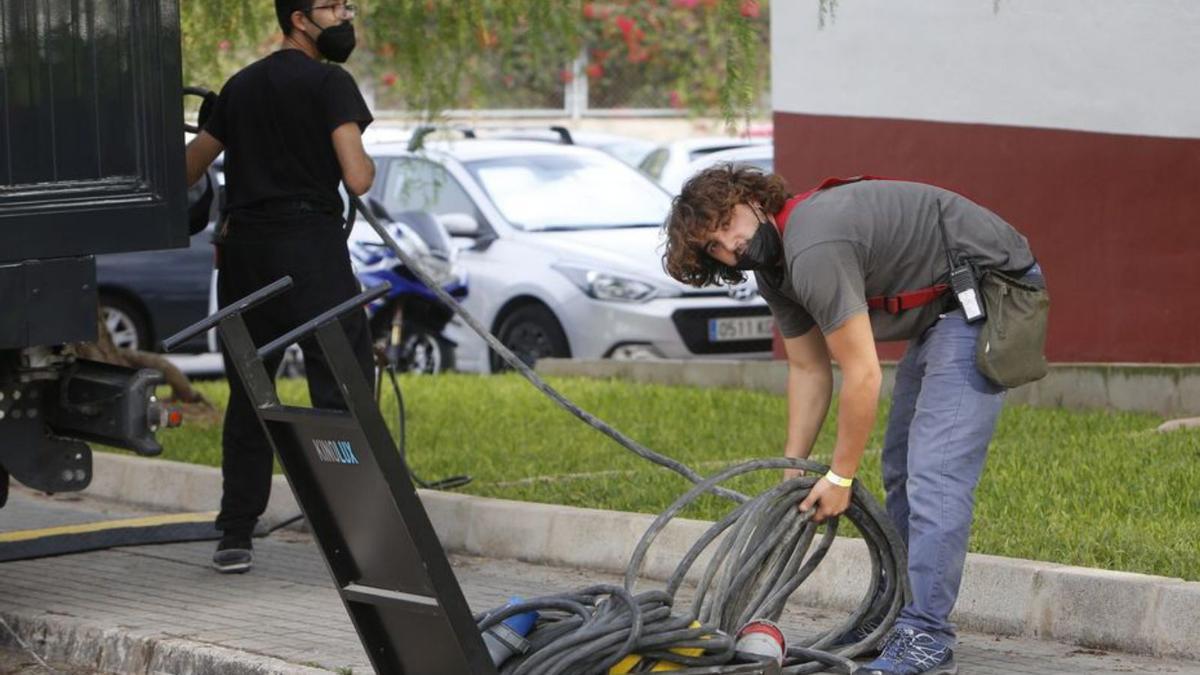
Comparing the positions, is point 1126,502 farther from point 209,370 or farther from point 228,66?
point 209,370

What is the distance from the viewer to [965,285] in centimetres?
518

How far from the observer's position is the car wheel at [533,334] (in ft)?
42.4

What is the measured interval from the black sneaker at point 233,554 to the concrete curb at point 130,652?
76 centimetres

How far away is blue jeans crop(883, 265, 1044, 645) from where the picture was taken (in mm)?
5176

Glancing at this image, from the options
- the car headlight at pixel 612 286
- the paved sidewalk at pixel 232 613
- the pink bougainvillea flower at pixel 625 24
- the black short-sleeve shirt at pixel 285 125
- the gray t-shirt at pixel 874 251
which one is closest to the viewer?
the gray t-shirt at pixel 874 251

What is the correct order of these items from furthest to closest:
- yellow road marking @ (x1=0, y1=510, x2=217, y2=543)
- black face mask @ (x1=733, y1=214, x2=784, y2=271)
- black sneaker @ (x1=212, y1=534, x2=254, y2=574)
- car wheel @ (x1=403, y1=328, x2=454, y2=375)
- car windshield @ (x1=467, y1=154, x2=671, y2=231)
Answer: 1. car wheel @ (x1=403, y1=328, x2=454, y2=375)
2. car windshield @ (x1=467, y1=154, x2=671, y2=231)
3. yellow road marking @ (x1=0, y1=510, x2=217, y2=543)
4. black sneaker @ (x1=212, y1=534, x2=254, y2=574)
5. black face mask @ (x1=733, y1=214, x2=784, y2=271)

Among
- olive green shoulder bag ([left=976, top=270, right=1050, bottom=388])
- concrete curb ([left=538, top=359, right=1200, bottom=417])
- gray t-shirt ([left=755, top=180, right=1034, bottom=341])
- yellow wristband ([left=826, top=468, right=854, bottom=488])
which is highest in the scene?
gray t-shirt ([left=755, top=180, right=1034, bottom=341])

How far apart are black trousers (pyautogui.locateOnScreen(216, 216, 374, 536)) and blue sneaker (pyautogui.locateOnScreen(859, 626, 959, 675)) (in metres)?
2.20

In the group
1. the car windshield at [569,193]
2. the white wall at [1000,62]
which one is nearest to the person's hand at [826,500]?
the white wall at [1000,62]

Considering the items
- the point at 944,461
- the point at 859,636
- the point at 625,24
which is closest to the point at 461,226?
the point at 859,636

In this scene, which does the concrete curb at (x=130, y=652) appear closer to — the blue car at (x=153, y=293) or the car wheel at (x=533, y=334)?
the car wheel at (x=533, y=334)

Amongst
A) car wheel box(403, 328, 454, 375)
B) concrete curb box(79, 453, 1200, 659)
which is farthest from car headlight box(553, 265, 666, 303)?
concrete curb box(79, 453, 1200, 659)

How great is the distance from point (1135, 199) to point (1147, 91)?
527mm

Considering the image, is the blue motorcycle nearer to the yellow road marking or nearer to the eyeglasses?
the yellow road marking
